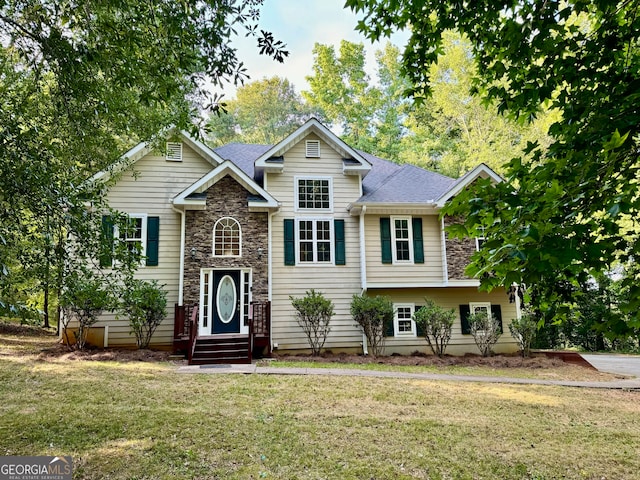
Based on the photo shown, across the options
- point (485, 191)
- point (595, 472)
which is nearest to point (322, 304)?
point (595, 472)

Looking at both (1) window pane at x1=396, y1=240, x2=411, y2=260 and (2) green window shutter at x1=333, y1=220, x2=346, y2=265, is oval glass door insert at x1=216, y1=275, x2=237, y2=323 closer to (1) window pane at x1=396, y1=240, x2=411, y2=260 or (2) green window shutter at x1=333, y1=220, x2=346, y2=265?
(2) green window shutter at x1=333, y1=220, x2=346, y2=265

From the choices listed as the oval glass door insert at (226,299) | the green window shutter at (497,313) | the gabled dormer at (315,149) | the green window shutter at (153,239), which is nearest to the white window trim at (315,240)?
the gabled dormer at (315,149)

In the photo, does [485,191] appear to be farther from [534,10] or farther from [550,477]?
[550,477]

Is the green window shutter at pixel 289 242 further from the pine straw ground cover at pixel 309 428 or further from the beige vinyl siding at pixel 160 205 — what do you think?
the pine straw ground cover at pixel 309 428

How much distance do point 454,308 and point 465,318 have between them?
1.67 ft

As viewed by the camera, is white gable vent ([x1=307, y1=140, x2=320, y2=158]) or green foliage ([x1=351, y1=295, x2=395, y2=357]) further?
white gable vent ([x1=307, y1=140, x2=320, y2=158])

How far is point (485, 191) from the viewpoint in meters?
3.27

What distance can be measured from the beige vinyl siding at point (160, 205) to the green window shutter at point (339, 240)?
470cm

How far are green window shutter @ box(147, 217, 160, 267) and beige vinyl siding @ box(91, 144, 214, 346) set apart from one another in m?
0.12

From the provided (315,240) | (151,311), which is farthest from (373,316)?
(151,311)

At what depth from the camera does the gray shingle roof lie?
12.9 m

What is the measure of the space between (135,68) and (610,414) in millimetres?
8881

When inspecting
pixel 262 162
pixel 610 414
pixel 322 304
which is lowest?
pixel 610 414

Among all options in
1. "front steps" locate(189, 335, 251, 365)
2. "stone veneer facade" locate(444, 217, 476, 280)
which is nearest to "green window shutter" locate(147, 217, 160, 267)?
"front steps" locate(189, 335, 251, 365)
